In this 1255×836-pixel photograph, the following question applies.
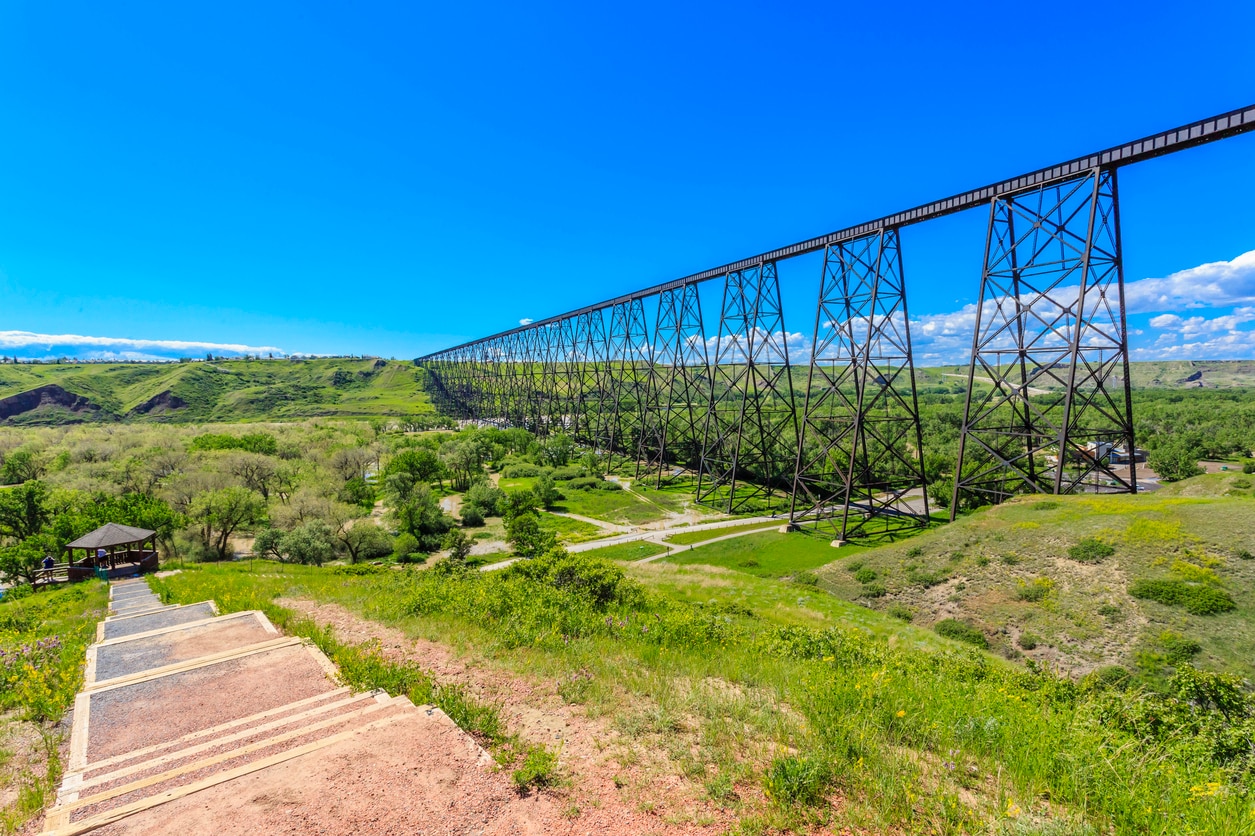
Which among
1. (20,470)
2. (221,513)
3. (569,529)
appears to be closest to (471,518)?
(569,529)

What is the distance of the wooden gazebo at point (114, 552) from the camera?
68.0 feet

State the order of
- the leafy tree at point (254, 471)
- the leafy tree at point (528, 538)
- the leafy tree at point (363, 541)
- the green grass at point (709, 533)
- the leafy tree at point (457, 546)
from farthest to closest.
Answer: the leafy tree at point (254, 471) → the leafy tree at point (363, 541) → the green grass at point (709, 533) → the leafy tree at point (528, 538) → the leafy tree at point (457, 546)

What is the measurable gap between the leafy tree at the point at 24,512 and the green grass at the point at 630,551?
107 feet

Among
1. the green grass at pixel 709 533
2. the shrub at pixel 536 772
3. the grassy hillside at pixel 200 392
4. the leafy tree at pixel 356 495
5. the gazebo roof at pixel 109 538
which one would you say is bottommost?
the green grass at pixel 709 533

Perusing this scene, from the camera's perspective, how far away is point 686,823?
14.4 feet

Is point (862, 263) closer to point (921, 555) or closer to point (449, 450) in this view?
point (921, 555)

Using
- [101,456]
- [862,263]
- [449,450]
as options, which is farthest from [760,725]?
[101,456]

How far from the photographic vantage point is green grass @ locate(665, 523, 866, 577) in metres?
25.9

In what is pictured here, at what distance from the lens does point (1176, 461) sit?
5284 cm

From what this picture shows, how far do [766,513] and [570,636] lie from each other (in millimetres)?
30755

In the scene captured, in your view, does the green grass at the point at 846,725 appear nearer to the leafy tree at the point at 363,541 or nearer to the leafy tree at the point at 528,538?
the leafy tree at the point at 528,538

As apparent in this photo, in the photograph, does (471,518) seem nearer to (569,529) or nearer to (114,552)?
(569,529)

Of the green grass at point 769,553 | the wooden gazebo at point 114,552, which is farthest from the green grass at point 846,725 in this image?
the wooden gazebo at point 114,552

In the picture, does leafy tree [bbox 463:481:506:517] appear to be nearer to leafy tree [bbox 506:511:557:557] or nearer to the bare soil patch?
leafy tree [bbox 506:511:557:557]
